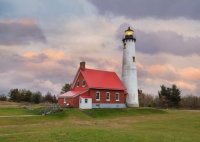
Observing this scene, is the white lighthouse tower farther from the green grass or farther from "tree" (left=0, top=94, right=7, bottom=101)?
"tree" (left=0, top=94, right=7, bottom=101)

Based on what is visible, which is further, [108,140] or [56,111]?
[56,111]

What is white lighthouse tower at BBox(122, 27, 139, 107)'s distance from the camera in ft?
169

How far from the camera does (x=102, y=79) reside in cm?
4816

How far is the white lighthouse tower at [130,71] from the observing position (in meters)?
51.5

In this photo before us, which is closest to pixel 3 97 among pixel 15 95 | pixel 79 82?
pixel 15 95

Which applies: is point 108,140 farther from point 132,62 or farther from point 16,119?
point 132,62

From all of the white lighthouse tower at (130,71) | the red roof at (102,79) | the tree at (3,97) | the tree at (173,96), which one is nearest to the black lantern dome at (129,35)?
the white lighthouse tower at (130,71)

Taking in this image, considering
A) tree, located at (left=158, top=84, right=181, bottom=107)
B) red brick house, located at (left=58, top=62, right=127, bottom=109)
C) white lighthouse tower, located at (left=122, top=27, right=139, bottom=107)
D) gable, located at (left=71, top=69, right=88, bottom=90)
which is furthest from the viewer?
tree, located at (left=158, top=84, right=181, bottom=107)

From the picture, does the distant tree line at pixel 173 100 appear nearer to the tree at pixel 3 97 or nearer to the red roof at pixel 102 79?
the red roof at pixel 102 79

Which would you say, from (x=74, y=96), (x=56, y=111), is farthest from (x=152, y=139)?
(x=74, y=96)

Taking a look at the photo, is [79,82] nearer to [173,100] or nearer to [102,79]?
[102,79]

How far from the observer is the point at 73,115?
3519 centimetres

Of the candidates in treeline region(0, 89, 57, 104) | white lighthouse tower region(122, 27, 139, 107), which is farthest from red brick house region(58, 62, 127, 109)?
treeline region(0, 89, 57, 104)

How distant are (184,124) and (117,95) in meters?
20.8
